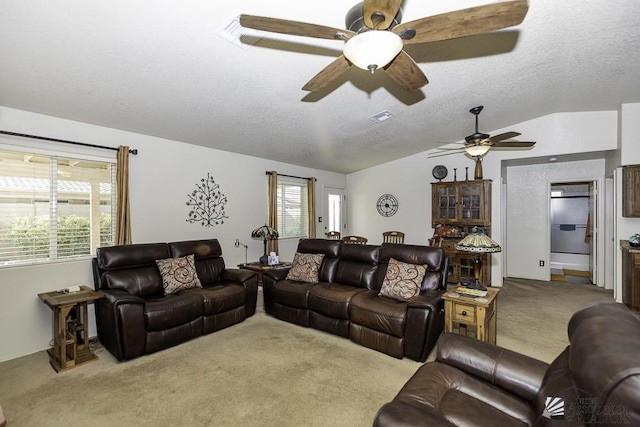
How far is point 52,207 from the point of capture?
319cm

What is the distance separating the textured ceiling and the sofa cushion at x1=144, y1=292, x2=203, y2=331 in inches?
81.4

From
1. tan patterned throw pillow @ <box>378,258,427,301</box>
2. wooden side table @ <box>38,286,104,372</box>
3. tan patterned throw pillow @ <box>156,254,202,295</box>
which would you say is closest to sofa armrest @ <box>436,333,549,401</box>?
tan patterned throw pillow @ <box>378,258,427,301</box>

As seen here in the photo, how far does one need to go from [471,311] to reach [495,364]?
1101mm

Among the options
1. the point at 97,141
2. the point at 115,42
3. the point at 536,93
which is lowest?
the point at 97,141

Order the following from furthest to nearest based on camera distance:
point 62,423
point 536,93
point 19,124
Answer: point 536,93
point 19,124
point 62,423

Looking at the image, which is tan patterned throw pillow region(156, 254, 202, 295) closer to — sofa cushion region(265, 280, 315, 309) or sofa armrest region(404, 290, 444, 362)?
sofa cushion region(265, 280, 315, 309)

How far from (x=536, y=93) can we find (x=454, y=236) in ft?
8.89

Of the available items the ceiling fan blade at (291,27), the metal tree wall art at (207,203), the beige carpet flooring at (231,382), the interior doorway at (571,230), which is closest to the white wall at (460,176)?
the interior doorway at (571,230)

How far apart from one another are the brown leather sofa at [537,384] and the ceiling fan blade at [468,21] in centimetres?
144

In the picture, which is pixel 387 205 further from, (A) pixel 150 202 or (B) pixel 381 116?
(A) pixel 150 202

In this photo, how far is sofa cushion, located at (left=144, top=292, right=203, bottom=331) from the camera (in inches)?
117

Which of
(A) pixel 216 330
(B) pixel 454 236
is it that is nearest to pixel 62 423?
(A) pixel 216 330

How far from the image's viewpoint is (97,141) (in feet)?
11.4

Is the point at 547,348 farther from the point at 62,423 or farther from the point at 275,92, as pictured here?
the point at 62,423
